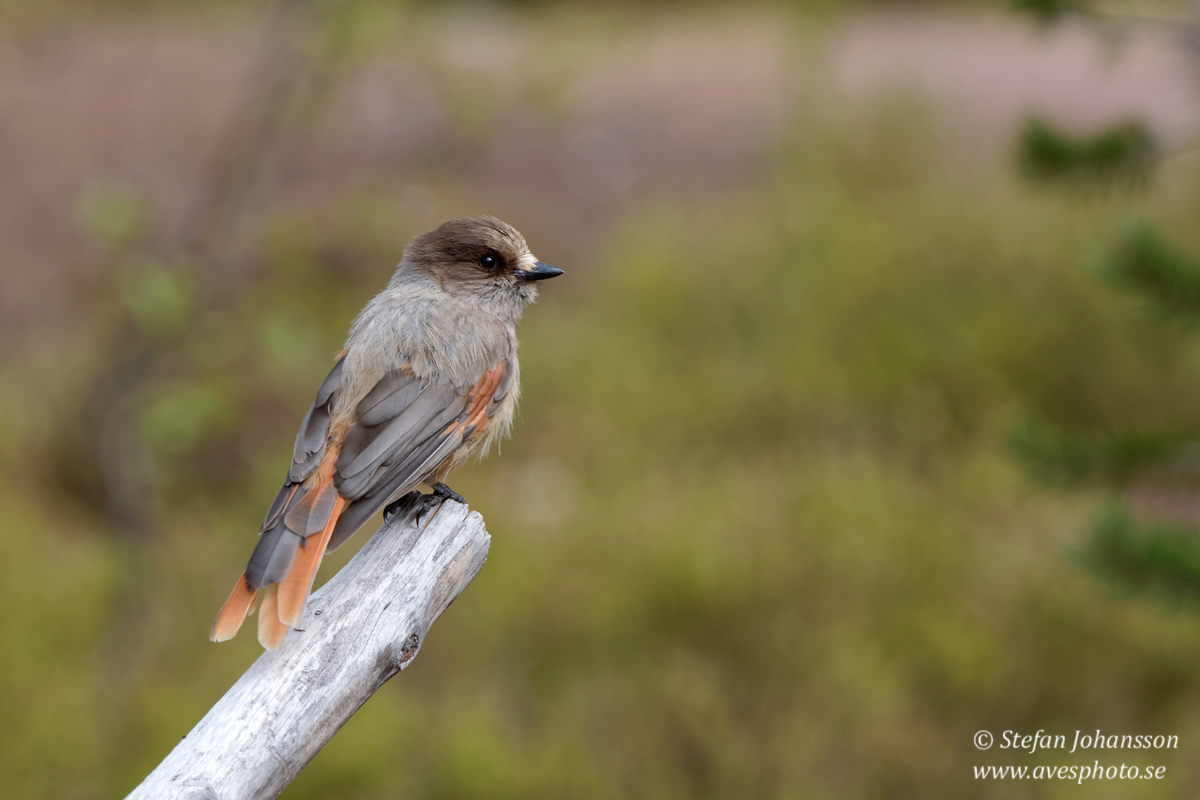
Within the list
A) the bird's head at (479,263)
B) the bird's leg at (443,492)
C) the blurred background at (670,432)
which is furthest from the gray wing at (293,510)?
the blurred background at (670,432)

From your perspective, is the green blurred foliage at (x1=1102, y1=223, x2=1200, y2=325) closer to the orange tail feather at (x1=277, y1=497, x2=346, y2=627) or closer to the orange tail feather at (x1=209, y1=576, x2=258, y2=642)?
the orange tail feather at (x1=277, y1=497, x2=346, y2=627)

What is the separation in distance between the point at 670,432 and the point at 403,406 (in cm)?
500

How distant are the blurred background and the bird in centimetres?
184

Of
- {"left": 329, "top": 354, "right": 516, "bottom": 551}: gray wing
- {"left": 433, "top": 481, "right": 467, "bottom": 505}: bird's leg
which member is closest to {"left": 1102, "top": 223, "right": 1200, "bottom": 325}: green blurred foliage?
{"left": 329, "top": 354, "right": 516, "bottom": 551}: gray wing

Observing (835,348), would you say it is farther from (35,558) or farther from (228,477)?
(35,558)

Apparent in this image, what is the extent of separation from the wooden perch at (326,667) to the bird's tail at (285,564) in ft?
0.16

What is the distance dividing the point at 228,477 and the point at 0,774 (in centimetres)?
409

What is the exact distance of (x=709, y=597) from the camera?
5.96 m

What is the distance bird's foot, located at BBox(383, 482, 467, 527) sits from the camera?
9.60 ft

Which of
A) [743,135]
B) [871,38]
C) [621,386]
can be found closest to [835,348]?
[621,386]

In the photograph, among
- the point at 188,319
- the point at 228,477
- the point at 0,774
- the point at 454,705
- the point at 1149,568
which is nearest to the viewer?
the point at 1149,568

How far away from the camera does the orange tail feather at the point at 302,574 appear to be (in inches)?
92.4

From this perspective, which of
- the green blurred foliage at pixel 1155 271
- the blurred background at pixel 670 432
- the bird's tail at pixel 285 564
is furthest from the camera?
the blurred background at pixel 670 432

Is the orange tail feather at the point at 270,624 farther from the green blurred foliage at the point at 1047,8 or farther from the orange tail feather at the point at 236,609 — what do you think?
the green blurred foliage at the point at 1047,8
